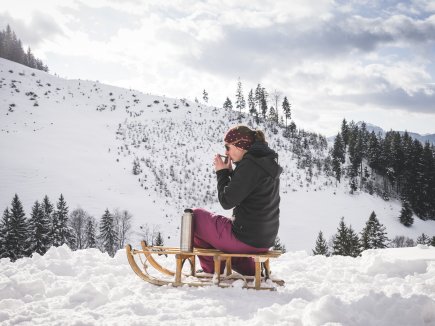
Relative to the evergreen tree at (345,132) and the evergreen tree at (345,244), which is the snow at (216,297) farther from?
the evergreen tree at (345,132)

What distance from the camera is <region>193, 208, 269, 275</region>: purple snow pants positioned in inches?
159

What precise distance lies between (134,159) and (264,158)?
39.2m

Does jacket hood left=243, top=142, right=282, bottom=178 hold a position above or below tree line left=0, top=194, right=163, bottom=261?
above

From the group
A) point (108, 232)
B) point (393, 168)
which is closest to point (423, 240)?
point (393, 168)

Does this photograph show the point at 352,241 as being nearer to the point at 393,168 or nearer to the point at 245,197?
the point at 245,197

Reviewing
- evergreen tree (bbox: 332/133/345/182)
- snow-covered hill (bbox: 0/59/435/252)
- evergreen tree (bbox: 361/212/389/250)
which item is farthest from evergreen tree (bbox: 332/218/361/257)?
evergreen tree (bbox: 332/133/345/182)

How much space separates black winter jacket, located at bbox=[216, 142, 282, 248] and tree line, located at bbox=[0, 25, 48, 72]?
110m

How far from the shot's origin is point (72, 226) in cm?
3169

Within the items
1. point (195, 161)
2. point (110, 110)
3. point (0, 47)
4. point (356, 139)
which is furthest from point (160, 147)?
point (0, 47)

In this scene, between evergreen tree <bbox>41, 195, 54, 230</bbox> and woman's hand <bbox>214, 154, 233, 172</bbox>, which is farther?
evergreen tree <bbox>41, 195, 54, 230</bbox>

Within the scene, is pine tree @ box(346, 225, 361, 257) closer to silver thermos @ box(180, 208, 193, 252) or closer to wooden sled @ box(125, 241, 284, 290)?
wooden sled @ box(125, 241, 284, 290)

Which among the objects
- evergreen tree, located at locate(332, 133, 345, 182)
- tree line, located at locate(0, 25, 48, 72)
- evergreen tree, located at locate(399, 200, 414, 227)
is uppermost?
tree line, located at locate(0, 25, 48, 72)

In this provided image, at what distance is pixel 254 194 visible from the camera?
3.88 m

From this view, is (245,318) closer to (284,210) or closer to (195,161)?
(284,210)
